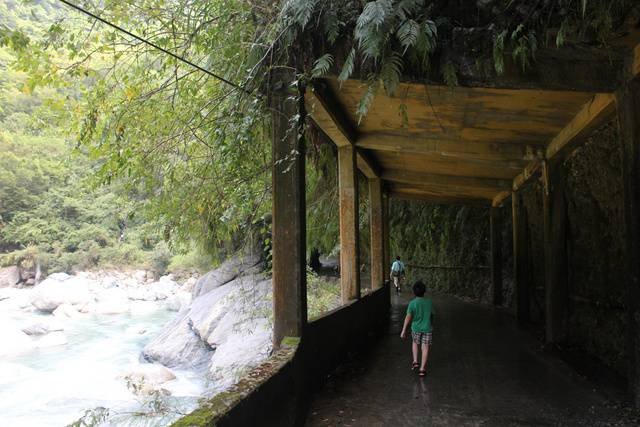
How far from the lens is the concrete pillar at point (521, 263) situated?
30.8ft

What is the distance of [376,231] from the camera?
36.9ft

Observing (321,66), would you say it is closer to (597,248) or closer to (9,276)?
(597,248)

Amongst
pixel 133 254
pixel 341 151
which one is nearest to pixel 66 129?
pixel 341 151

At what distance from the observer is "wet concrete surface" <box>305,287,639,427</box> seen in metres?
4.12

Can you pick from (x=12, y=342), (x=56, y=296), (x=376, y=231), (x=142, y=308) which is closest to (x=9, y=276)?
(x=56, y=296)

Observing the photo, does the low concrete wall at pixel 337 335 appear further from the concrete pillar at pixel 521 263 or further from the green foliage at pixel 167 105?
the concrete pillar at pixel 521 263

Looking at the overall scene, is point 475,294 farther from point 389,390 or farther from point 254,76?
point 254,76

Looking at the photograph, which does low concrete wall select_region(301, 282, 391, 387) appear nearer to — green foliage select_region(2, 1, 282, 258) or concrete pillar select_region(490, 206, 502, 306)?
green foliage select_region(2, 1, 282, 258)

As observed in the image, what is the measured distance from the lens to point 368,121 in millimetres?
6617

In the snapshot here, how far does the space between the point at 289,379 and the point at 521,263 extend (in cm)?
741

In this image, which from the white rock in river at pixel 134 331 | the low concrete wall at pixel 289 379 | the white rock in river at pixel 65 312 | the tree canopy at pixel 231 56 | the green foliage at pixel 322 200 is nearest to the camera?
the low concrete wall at pixel 289 379

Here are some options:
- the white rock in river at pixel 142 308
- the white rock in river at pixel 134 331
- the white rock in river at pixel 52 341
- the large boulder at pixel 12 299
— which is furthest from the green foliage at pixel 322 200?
the large boulder at pixel 12 299

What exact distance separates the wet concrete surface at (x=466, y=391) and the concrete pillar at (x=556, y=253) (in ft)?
1.83

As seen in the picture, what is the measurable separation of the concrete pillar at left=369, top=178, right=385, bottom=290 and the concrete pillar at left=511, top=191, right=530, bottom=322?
3.14m
